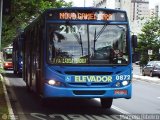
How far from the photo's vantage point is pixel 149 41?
62.2 m

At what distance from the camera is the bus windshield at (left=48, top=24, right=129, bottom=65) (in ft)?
44.4

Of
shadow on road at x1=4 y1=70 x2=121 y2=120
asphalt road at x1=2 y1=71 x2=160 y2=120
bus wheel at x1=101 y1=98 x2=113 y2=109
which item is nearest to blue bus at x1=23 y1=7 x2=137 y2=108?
asphalt road at x1=2 y1=71 x2=160 y2=120

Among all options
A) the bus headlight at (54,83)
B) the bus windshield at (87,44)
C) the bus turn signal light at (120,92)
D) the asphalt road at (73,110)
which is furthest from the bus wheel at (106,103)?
the bus headlight at (54,83)

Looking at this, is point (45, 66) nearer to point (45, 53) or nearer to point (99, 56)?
point (45, 53)

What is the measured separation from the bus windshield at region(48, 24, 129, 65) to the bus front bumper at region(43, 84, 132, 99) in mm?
733

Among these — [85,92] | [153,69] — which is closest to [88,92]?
[85,92]

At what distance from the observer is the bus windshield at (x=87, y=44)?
44.4 feet

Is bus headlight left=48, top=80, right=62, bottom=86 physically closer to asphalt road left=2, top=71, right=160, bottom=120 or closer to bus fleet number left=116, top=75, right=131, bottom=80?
asphalt road left=2, top=71, right=160, bottom=120

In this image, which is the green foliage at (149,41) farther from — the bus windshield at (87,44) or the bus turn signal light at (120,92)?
the bus turn signal light at (120,92)

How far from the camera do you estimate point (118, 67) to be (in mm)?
13617

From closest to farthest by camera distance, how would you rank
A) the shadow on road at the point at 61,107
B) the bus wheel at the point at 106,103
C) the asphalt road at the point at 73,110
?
the asphalt road at the point at 73,110
the shadow on road at the point at 61,107
the bus wheel at the point at 106,103

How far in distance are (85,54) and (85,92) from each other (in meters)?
1.04

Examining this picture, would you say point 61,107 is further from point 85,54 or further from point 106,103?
point 85,54

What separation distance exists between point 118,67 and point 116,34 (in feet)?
3.08
